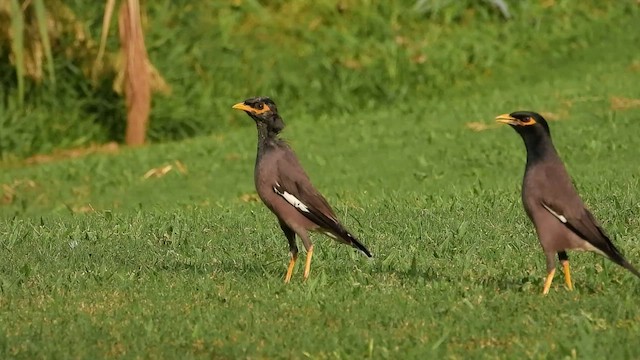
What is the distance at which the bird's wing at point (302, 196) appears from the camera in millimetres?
9242

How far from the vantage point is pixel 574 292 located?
8.60 metres

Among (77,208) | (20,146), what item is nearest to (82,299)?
(77,208)

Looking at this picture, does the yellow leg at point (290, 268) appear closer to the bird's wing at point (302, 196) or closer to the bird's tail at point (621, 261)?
the bird's wing at point (302, 196)

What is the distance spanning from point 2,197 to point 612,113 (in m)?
8.00

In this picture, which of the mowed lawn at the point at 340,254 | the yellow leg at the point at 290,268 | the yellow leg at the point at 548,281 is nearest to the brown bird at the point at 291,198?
the yellow leg at the point at 290,268

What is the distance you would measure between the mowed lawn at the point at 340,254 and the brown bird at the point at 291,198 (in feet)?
1.13

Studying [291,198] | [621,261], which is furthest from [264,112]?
[621,261]

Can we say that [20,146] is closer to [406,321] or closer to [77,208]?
[77,208]

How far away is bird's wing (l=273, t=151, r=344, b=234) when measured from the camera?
9242 mm

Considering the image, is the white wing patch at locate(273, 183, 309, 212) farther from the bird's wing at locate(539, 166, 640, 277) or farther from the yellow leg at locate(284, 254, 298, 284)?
the bird's wing at locate(539, 166, 640, 277)

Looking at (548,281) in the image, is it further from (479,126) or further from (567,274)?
(479,126)

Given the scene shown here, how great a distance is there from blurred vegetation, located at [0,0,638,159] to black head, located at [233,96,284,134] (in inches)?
419

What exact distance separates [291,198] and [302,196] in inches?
3.0

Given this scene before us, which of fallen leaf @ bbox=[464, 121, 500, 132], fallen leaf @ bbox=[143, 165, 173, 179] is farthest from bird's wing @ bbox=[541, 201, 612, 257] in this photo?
fallen leaf @ bbox=[464, 121, 500, 132]
